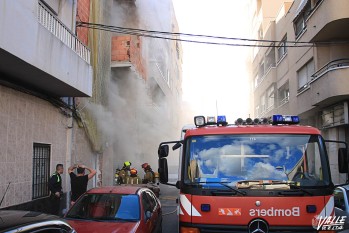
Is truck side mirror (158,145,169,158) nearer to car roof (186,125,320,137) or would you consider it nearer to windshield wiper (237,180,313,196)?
car roof (186,125,320,137)

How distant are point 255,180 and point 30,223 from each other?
Result: 264cm

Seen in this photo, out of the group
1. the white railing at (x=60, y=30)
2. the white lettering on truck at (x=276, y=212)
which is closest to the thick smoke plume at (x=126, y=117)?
the white railing at (x=60, y=30)

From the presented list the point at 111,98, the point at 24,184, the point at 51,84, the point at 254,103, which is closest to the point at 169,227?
the point at 24,184

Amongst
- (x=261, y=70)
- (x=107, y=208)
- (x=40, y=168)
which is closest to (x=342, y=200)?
(x=107, y=208)

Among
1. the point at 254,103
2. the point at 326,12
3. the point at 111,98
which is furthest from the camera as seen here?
the point at 254,103

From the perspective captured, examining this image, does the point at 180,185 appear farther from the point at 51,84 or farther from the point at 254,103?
the point at 254,103

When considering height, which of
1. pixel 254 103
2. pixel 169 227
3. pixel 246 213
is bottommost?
pixel 169 227

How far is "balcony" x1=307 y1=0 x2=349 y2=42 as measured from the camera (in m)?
12.1

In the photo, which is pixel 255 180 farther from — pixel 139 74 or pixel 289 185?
pixel 139 74

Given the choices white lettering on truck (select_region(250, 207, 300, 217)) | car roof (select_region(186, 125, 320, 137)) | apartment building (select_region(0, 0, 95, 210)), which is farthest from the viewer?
apartment building (select_region(0, 0, 95, 210))

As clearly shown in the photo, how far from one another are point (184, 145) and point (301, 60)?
13.7m

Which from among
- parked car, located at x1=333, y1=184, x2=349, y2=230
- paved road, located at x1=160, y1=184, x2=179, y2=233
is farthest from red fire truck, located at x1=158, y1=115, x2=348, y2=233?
paved road, located at x1=160, y1=184, x2=179, y2=233

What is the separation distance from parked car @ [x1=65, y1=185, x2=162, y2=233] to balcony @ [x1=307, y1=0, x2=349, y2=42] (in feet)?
31.1

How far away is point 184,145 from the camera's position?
4805mm
